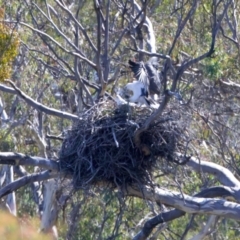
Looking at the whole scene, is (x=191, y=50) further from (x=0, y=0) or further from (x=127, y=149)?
(x=127, y=149)

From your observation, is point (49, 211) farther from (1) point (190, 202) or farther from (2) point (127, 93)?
(1) point (190, 202)

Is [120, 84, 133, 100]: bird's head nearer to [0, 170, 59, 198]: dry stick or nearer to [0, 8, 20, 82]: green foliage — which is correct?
[0, 170, 59, 198]: dry stick

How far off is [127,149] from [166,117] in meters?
0.42

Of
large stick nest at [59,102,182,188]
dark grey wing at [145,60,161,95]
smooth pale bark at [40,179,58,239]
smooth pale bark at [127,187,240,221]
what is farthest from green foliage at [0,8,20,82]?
smooth pale bark at [40,179,58,239]

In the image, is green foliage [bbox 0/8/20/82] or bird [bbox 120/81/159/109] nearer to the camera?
bird [bbox 120/81/159/109]

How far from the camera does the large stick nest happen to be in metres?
6.40

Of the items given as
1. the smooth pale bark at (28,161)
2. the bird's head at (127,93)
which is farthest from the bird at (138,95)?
the smooth pale bark at (28,161)

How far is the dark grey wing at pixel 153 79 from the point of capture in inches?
308

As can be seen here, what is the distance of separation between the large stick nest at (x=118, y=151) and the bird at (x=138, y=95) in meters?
0.45

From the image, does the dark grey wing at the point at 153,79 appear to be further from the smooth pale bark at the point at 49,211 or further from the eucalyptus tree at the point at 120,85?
the smooth pale bark at the point at 49,211

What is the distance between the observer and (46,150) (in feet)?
39.3

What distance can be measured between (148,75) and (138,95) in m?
0.62

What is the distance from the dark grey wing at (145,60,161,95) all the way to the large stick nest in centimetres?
116

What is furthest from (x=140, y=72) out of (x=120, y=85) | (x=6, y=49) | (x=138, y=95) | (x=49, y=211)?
(x=49, y=211)
